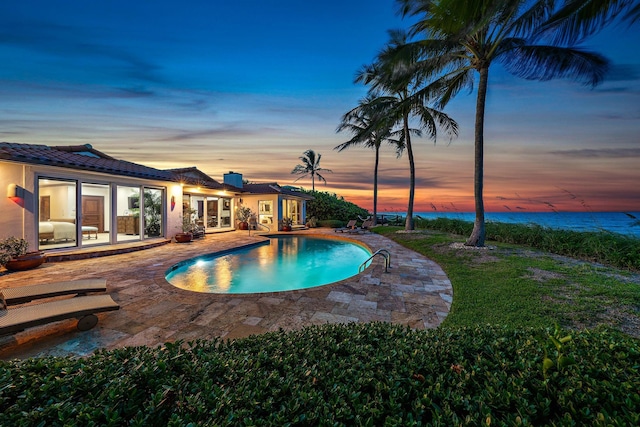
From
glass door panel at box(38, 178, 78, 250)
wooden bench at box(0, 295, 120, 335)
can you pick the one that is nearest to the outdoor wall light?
glass door panel at box(38, 178, 78, 250)

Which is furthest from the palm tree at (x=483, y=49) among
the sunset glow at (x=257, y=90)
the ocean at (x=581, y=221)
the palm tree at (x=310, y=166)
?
the palm tree at (x=310, y=166)

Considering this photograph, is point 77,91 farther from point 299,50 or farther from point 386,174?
point 386,174

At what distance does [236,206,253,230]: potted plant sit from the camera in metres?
18.0

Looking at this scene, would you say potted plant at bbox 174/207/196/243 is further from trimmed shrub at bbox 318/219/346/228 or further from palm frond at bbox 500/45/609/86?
palm frond at bbox 500/45/609/86

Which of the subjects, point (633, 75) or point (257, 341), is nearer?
point (257, 341)

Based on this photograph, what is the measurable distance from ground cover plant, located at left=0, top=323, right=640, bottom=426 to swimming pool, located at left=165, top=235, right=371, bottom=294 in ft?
17.4

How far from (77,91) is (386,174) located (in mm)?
20444

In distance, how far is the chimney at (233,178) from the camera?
734 inches

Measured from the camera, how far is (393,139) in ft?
58.4

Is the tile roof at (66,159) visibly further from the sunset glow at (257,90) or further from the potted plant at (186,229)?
the potted plant at (186,229)

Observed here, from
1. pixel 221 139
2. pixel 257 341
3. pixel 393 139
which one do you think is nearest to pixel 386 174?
pixel 393 139

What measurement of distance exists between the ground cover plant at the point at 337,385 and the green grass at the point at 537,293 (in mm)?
1273

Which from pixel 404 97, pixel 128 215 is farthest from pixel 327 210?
pixel 128 215

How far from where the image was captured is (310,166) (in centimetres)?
3150
